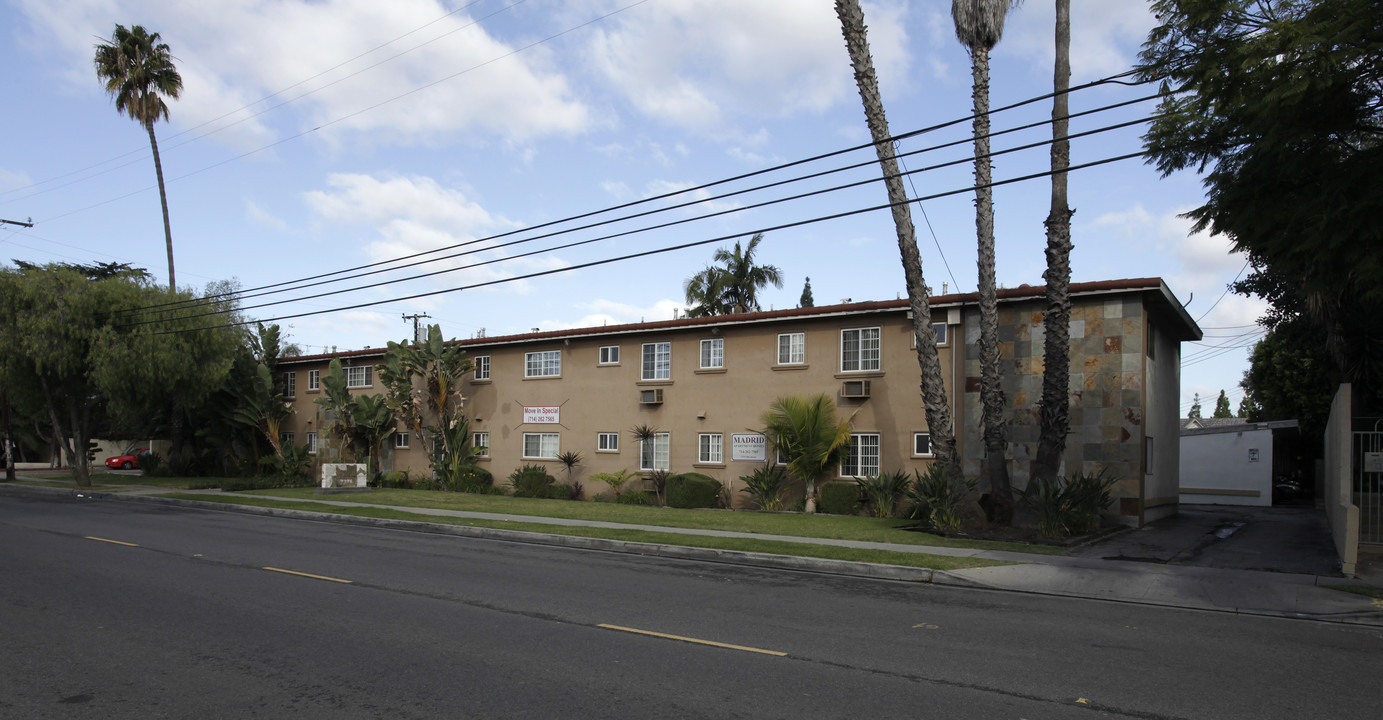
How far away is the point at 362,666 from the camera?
22.2ft

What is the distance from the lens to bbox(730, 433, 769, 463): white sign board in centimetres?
2425

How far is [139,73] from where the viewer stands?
1502 inches

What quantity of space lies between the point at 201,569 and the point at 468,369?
19.9 meters

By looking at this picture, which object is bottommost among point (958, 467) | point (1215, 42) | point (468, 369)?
point (958, 467)

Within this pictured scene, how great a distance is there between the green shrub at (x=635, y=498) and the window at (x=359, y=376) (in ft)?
51.0

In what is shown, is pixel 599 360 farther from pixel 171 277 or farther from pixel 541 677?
pixel 171 277

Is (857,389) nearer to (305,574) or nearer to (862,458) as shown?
(862,458)

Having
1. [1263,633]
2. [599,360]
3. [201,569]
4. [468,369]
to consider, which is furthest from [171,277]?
[1263,633]

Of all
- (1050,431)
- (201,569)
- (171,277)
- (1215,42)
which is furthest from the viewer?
(171,277)

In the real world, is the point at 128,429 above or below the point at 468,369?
below

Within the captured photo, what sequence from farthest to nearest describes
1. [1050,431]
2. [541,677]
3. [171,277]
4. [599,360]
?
[171,277] < [599,360] < [1050,431] < [541,677]

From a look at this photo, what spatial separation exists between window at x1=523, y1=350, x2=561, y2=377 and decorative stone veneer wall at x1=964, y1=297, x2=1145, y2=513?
565 inches

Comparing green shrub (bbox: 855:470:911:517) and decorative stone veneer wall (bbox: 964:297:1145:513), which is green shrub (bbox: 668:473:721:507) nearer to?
green shrub (bbox: 855:470:911:517)

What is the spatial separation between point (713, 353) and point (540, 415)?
7.51 m
